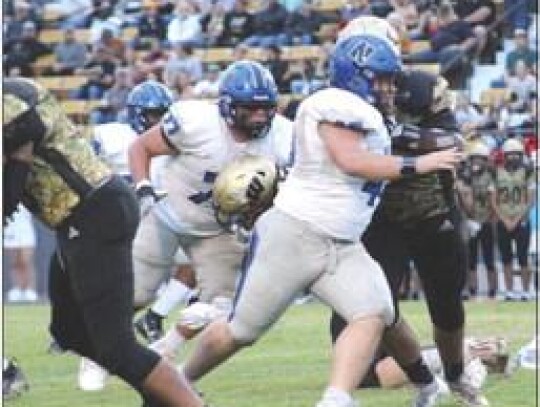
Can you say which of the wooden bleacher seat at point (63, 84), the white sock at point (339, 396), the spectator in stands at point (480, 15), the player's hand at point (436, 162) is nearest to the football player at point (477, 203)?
the spectator in stands at point (480, 15)

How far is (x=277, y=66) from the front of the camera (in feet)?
66.5

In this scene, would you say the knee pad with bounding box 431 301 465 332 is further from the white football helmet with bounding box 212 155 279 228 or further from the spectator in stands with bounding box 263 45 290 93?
the spectator in stands with bounding box 263 45 290 93

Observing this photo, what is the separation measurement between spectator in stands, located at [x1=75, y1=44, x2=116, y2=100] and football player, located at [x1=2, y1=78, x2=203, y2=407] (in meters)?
16.0

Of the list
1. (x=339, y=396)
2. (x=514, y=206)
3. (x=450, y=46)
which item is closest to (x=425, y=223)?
(x=339, y=396)

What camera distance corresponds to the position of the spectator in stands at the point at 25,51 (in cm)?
2344

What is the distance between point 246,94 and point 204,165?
80 cm

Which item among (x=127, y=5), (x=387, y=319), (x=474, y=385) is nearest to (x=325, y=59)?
(x=127, y=5)

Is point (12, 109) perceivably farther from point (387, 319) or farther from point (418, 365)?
point (418, 365)

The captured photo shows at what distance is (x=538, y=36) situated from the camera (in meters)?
19.0

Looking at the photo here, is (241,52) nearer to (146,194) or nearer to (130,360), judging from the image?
(146,194)

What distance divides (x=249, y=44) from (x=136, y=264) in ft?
40.4

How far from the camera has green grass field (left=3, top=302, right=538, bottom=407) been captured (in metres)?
8.23

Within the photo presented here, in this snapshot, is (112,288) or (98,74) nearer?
(112,288)

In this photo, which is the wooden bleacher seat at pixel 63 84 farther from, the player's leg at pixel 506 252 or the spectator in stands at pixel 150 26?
the player's leg at pixel 506 252
